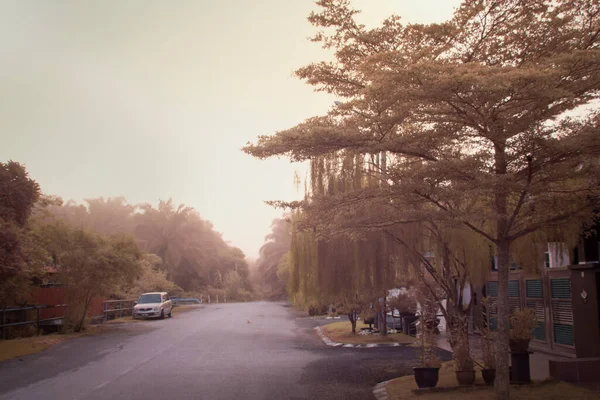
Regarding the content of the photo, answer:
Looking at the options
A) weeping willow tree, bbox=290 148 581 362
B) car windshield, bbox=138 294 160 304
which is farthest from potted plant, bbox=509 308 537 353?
car windshield, bbox=138 294 160 304

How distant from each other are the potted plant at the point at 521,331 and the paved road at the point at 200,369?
3116 millimetres

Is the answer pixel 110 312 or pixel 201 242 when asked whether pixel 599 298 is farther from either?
pixel 201 242

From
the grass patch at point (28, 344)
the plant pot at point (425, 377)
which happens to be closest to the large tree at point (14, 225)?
the grass patch at point (28, 344)

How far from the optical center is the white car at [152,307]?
121 ft

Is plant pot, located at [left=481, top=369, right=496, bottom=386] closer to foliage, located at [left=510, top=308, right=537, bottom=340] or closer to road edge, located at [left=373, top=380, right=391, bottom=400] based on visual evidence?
foliage, located at [left=510, top=308, right=537, bottom=340]

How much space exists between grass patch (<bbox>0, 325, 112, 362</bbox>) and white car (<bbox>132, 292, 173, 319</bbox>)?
1152cm

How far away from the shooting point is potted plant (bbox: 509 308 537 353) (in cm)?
1099

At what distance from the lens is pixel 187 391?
36.2 ft

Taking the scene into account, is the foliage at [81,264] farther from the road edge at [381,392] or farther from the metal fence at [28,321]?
the road edge at [381,392]

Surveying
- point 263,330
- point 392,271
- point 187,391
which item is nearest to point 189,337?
point 263,330

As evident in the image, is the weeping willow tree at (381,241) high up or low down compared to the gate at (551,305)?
up

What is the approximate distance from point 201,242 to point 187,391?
65252mm

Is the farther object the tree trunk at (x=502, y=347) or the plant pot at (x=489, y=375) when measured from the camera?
the plant pot at (x=489, y=375)

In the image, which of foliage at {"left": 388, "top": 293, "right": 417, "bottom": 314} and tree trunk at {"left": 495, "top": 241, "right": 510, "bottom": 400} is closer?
tree trunk at {"left": 495, "top": 241, "right": 510, "bottom": 400}
